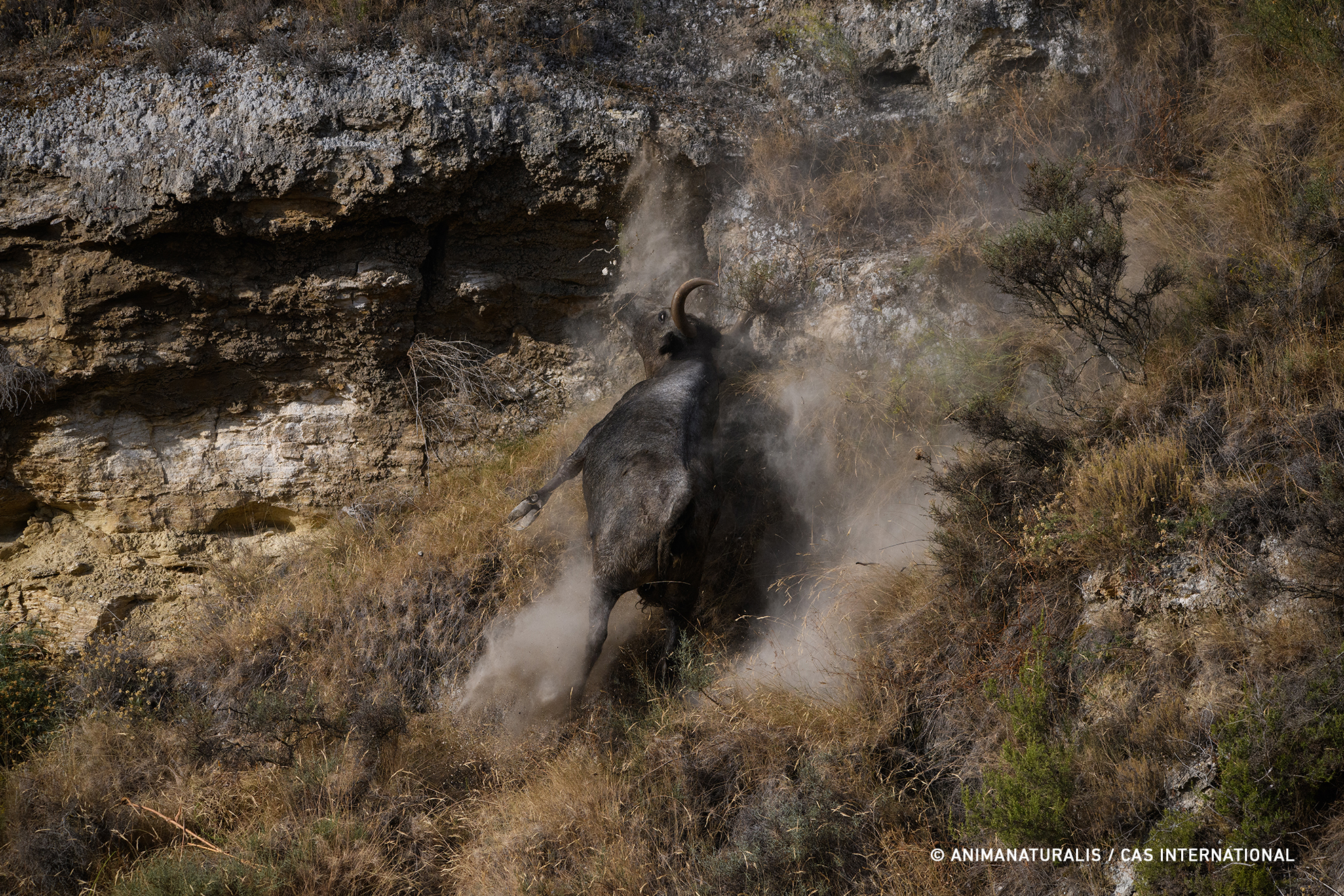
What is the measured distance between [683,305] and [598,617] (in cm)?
279

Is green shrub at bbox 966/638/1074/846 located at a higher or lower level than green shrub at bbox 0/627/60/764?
higher

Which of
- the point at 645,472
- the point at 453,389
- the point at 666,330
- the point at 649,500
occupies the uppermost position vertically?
the point at 666,330

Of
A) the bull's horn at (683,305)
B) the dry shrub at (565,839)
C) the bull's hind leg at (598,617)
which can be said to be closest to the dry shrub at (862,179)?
the bull's horn at (683,305)

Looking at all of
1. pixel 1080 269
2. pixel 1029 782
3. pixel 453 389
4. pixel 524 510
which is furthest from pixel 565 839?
pixel 1080 269

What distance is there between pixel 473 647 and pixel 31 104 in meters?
5.92

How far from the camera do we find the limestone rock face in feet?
22.3

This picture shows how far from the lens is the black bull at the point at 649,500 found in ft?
16.9

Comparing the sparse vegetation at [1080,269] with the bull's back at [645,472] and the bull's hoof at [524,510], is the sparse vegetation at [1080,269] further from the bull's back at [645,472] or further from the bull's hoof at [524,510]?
the bull's hoof at [524,510]

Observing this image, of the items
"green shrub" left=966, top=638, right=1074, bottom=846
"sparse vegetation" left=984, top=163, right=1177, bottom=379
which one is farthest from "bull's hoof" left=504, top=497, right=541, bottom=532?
"sparse vegetation" left=984, top=163, right=1177, bottom=379

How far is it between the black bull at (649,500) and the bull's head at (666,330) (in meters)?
0.66

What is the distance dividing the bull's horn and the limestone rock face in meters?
1.13

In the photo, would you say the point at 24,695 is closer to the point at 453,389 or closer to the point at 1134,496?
the point at 453,389

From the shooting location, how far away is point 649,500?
5207 mm

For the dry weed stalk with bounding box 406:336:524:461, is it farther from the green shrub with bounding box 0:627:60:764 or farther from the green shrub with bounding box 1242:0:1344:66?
the green shrub with bounding box 1242:0:1344:66
